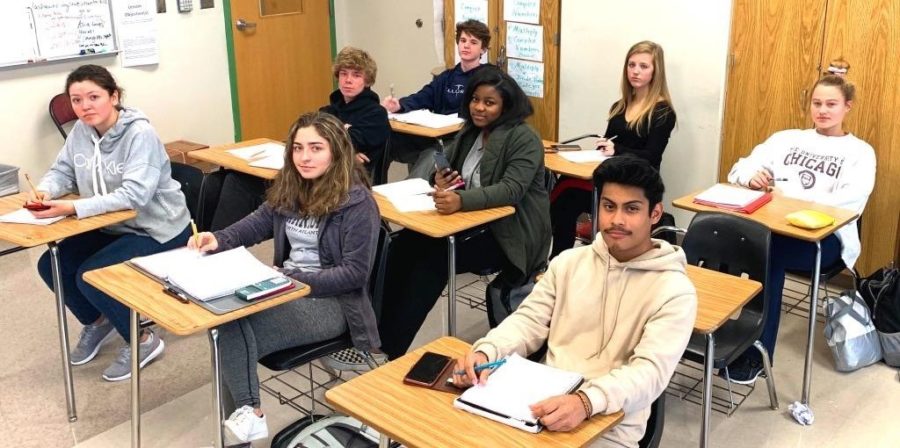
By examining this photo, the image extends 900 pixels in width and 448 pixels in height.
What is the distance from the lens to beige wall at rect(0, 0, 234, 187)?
514cm

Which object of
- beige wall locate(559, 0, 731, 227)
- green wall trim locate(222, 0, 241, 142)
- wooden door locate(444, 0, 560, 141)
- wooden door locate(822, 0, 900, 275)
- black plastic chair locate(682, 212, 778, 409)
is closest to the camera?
black plastic chair locate(682, 212, 778, 409)

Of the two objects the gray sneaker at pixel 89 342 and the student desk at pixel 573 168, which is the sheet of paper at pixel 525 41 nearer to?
the student desk at pixel 573 168

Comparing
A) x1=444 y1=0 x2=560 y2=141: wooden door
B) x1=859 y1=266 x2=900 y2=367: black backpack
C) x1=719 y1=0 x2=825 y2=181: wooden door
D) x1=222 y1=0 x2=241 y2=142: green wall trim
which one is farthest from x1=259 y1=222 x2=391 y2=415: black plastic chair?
x1=222 y1=0 x2=241 y2=142: green wall trim

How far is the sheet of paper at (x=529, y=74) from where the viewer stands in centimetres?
546

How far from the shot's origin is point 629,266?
6.97ft

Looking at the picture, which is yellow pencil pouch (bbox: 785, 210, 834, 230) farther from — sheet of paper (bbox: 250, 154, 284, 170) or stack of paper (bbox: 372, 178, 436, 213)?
sheet of paper (bbox: 250, 154, 284, 170)

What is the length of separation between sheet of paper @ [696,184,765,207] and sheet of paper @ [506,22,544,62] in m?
2.07

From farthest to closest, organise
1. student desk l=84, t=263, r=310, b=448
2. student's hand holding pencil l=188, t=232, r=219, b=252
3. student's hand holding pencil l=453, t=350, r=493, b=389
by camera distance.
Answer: student's hand holding pencil l=188, t=232, r=219, b=252
student desk l=84, t=263, r=310, b=448
student's hand holding pencil l=453, t=350, r=493, b=389

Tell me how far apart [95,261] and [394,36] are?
3766mm

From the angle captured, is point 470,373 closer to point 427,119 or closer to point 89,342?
point 89,342

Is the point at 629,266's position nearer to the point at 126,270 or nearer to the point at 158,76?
the point at 126,270

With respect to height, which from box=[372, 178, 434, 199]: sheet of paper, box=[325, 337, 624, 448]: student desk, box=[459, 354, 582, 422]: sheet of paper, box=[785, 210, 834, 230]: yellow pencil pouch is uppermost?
box=[372, 178, 434, 199]: sheet of paper

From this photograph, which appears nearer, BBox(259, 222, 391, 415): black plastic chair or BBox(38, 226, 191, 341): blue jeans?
BBox(259, 222, 391, 415): black plastic chair

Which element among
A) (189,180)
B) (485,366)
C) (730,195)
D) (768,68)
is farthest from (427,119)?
(485,366)
